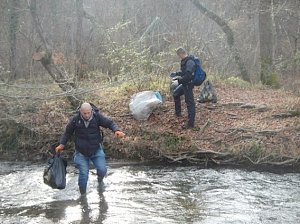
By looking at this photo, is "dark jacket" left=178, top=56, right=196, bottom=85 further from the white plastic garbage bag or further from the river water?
the river water

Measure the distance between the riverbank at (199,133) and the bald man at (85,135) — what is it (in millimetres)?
2915

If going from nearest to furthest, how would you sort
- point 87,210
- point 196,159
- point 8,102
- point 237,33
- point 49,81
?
point 87,210 < point 196,159 < point 8,102 < point 49,81 < point 237,33

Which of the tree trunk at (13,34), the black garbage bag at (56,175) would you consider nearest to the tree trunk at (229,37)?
the tree trunk at (13,34)

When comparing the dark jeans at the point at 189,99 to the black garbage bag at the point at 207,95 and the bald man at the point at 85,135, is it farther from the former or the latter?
the bald man at the point at 85,135

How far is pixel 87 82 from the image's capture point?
14539mm

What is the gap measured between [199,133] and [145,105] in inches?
67.8

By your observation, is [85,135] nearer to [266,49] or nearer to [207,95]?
[207,95]

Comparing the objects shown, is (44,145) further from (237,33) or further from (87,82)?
(237,33)

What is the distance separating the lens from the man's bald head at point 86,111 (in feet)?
26.6

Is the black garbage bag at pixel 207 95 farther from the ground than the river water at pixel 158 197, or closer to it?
farther from the ground

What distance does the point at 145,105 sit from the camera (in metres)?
12.5

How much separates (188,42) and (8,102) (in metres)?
6.93

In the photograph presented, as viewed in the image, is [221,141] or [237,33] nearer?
[221,141]

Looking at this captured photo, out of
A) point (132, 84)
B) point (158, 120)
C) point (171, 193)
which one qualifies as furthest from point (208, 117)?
point (171, 193)
